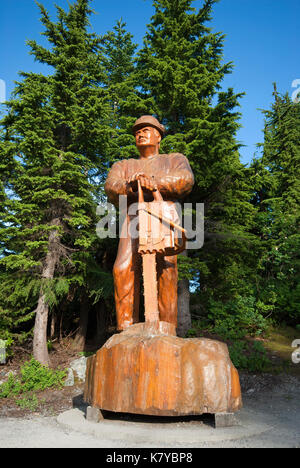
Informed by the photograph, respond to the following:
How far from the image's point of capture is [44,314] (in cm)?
760

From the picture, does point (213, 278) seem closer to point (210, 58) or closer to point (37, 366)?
point (37, 366)

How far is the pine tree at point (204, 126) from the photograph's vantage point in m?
8.28

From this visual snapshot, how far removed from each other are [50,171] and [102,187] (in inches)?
60.7

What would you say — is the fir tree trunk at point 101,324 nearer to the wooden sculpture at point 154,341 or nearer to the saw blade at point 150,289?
the wooden sculpture at point 154,341

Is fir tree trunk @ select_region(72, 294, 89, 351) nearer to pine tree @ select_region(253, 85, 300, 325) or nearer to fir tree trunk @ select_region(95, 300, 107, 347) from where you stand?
fir tree trunk @ select_region(95, 300, 107, 347)

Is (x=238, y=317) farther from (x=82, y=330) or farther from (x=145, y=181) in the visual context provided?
(x=145, y=181)

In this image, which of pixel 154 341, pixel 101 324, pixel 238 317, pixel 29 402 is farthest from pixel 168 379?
pixel 101 324

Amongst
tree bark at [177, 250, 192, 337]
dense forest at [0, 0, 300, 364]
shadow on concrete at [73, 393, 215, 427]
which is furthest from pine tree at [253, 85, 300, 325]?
shadow on concrete at [73, 393, 215, 427]

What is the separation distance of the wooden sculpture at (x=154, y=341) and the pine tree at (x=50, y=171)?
3238 mm

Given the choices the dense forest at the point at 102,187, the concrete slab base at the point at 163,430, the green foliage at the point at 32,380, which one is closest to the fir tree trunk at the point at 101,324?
the dense forest at the point at 102,187

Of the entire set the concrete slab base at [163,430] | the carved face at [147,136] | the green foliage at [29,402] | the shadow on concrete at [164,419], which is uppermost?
the carved face at [147,136]

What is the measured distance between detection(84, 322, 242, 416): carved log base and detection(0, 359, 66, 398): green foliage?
12.0 ft

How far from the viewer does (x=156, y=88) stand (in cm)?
893
